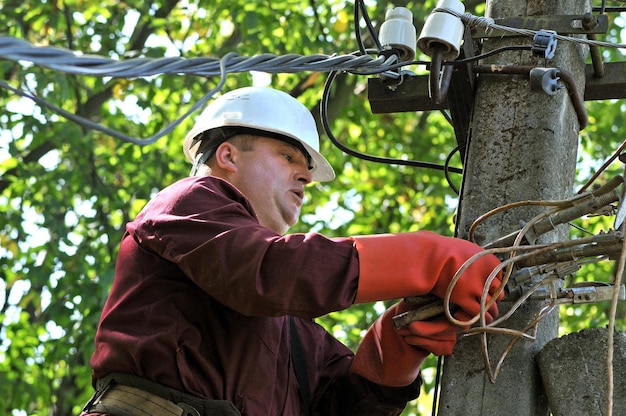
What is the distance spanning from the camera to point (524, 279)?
108 inches

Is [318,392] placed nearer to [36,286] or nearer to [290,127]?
[290,127]

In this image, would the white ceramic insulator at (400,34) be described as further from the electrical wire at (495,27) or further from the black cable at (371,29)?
the electrical wire at (495,27)

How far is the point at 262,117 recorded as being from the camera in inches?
137

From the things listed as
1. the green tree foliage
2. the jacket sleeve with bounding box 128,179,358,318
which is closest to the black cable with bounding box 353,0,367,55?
the jacket sleeve with bounding box 128,179,358,318

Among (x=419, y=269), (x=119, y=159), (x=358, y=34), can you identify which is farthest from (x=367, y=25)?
(x=119, y=159)

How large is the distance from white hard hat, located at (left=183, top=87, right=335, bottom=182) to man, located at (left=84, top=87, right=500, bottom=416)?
12 millimetres

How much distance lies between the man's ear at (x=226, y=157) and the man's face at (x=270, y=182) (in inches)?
0.6

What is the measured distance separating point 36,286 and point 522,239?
6645mm

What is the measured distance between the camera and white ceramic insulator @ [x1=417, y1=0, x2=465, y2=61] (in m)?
3.08

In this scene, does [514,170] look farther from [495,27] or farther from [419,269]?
[419,269]

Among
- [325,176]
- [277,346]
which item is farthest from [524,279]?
[325,176]

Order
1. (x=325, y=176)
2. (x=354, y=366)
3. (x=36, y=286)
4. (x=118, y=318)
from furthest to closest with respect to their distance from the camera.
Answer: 1. (x=36, y=286)
2. (x=325, y=176)
3. (x=354, y=366)
4. (x=118, y=318)

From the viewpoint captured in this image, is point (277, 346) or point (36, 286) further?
point (36, 286)

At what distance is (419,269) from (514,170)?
1.80 feet
